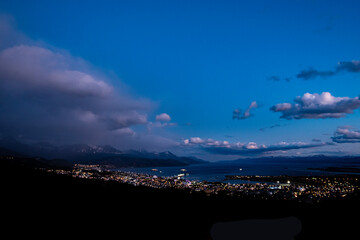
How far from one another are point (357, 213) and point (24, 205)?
154 feet

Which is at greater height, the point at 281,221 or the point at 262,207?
the point at 281,221

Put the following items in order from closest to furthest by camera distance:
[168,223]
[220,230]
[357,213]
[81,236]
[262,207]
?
[220,230], [81,236], [168,223], [357,213], [262,207]

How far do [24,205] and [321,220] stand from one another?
39.5m

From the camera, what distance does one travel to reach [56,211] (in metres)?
26.5

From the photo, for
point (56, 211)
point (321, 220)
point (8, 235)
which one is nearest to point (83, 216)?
point (56, 211)

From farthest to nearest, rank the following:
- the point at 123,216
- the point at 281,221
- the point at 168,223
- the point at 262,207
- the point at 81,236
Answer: the point at 262,207, the point at 123,216, the point at 168,223, the point at 81,236, the point at 281,221

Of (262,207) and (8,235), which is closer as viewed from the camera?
(8,235)

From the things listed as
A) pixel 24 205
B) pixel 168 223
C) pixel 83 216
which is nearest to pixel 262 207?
pixel 168 223

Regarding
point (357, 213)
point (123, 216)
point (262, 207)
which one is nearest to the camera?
point (123, 216)

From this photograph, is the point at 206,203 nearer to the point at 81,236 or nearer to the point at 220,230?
the point at 81,236

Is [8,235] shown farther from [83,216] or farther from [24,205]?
[24,205]

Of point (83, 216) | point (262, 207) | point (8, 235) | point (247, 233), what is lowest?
point (262, 207)

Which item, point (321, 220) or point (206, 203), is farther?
point (206, 203)

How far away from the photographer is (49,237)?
1683 centimetres
